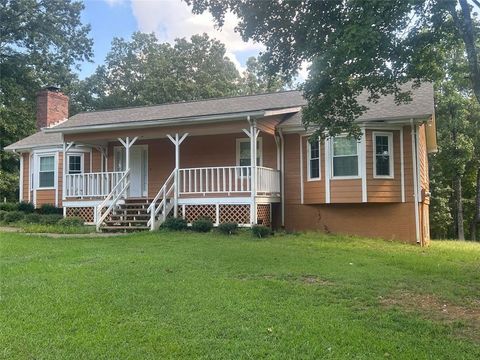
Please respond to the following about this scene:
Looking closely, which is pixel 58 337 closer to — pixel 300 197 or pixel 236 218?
pixel 236 218

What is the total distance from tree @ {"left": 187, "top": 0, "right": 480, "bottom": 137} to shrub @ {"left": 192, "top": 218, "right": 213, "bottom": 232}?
5684 millimetres

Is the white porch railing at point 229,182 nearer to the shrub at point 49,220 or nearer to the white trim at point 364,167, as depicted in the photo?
the white trim at point 364,167

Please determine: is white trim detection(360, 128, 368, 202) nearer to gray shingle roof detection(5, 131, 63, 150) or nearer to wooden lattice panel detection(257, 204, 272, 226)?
wooden lattice panel detection(257, 204, 272, 226)

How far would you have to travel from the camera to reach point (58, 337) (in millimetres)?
4906

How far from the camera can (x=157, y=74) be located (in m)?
39.1

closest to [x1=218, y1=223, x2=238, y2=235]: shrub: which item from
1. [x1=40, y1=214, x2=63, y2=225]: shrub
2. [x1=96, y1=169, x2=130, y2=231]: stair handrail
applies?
[x1=96, y1=169, x2=130, y2=231]: stair handrail

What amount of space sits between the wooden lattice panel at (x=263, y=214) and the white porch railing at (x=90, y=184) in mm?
5489

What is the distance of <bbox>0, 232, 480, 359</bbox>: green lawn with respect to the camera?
4652mm

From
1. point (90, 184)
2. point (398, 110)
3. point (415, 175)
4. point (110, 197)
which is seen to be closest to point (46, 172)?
point (90, 184)

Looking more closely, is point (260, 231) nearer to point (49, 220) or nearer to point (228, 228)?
point (228, 228)

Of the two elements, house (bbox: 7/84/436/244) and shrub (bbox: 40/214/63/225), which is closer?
house (bbox: 7/84/436/244)

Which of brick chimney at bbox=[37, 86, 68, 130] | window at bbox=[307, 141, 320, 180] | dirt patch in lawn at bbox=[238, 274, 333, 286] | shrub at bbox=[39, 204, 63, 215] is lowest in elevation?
dirt patch in lawn at bbox=[238, 274, 333, 286]

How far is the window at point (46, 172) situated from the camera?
20.9 m

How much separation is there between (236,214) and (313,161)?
3.34 metres
